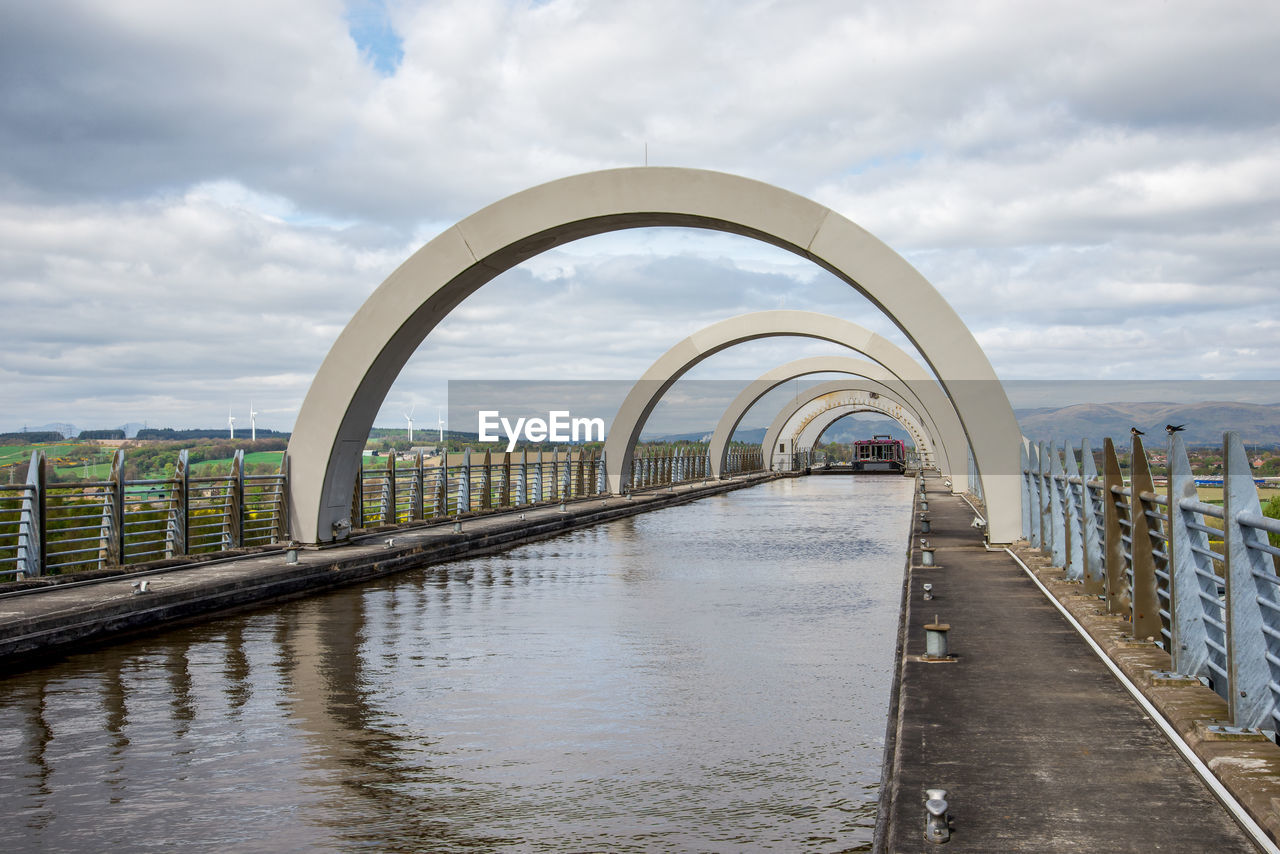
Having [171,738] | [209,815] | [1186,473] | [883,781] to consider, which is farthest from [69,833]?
[1186,473]

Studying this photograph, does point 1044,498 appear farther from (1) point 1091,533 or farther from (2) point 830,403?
(2) point 830,403

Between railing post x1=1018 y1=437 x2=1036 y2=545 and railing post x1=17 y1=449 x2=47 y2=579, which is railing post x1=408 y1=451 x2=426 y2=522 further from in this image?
railing post x1=1018 y1=437 x2=1036 y2=545

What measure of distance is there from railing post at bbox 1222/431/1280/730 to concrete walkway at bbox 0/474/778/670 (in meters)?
8.27

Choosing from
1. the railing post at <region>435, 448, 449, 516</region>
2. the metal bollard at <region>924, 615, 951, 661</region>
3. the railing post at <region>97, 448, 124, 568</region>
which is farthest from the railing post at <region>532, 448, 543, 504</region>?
the metal bollard at <region>924, 615, 951, 661</region>

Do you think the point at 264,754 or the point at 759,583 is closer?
the point at 264,754

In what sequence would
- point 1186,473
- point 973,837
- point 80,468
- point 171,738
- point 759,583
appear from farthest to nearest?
point 80,468
point 759,583
point 171,738
point 1186,473
point 973,837

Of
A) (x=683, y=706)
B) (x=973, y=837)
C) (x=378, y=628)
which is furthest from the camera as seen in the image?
(x=378, y=628)

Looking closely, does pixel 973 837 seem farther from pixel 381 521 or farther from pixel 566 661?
pixel 381 521

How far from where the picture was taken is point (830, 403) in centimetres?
7025

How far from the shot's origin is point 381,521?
2116cm

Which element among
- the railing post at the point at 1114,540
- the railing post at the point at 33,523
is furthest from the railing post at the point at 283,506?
the railing post at the point at 1114,540

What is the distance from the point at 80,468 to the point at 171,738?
619 inches

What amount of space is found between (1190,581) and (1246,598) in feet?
3.40

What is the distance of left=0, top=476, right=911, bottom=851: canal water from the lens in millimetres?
4812
